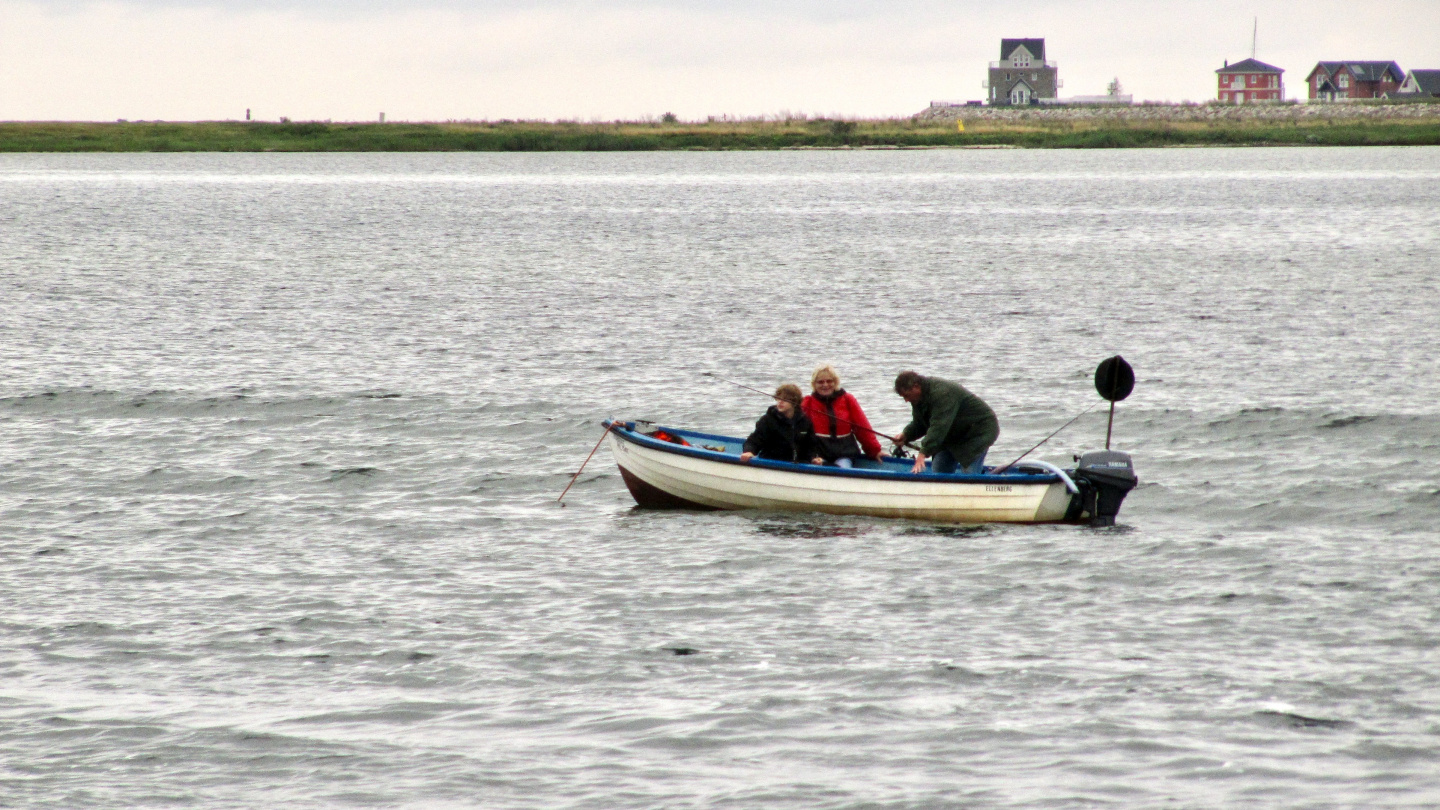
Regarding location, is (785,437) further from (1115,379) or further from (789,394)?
(1115,379)

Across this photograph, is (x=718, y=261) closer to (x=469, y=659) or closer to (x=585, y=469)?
(x=585, y=469)

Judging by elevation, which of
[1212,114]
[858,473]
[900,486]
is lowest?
[900,486]

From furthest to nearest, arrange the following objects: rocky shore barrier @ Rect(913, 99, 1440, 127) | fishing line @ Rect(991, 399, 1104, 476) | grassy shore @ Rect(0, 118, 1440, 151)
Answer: rocky shore barrier @ Rect(913, 99, 1440, 127) < grassy shore @ Rect(0, 118, 1440, 151) < fishing line @ Rect(991, 399, 1104, 476)

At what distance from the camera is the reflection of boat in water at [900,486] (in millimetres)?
17516

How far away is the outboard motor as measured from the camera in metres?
17.5

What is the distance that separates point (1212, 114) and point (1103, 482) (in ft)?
493

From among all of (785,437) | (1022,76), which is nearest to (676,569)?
(785,437)

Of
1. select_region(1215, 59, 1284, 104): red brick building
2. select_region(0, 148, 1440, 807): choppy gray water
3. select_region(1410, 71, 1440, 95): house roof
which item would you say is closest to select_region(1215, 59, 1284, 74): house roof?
select_region(1215, 59, 1284, 104): red brick building

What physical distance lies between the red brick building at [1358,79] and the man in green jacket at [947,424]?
18000cm

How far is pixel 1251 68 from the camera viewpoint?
198m

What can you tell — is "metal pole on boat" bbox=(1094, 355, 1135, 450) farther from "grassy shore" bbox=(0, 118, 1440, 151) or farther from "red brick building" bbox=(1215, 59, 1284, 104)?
"red brick building" bbox=(1215, 59, 1284, 104)

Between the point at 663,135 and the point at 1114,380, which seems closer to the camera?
the point at 1114,380

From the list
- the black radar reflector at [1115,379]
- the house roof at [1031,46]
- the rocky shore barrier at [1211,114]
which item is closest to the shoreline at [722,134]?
the rocky shore barrier at [1211,114]

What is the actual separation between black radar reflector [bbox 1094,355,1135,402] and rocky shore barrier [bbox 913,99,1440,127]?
136671 mm
